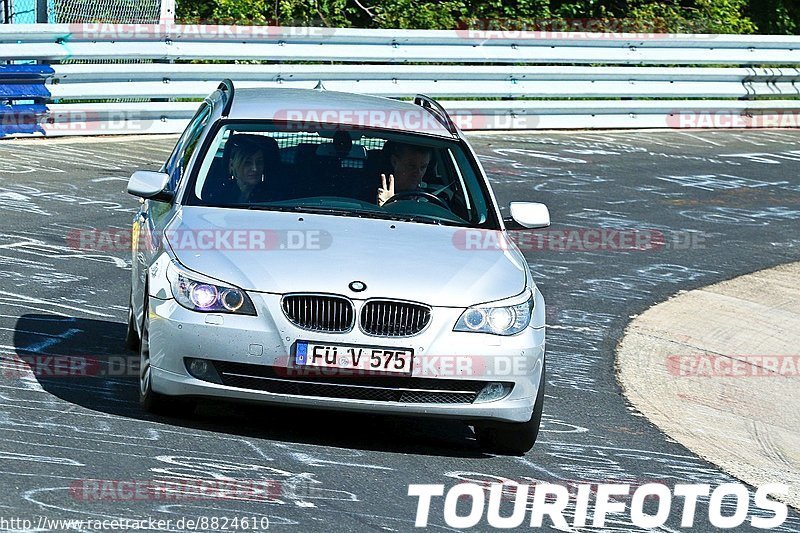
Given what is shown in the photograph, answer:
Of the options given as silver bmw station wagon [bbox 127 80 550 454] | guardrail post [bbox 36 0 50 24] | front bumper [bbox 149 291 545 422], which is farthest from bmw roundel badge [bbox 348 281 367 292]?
guardrail post [bbox 36 0 50 24]

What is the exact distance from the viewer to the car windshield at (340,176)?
7629 mm

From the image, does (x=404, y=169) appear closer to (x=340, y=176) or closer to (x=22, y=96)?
(x=340, y=176)

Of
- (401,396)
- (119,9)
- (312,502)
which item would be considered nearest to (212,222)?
(401,396)

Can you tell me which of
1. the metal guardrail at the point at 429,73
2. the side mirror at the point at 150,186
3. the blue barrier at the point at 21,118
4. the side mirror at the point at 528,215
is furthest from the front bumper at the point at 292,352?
the blue barrier at the point at 21,118

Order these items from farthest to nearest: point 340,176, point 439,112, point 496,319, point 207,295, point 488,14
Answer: point 488,14 → point 439,112 → point 340,176 → point 496,319 → point 207,295

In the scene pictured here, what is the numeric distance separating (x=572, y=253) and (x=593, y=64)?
8944 mm

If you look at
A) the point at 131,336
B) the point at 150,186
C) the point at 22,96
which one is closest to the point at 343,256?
the point at 150,186

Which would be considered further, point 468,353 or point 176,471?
point 468,353

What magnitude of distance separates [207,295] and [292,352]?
1.54ft

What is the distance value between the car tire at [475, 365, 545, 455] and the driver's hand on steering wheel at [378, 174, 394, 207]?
4.60 feet

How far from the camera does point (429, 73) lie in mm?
19781

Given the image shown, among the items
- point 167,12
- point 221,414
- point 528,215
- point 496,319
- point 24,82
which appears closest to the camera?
point 496,319

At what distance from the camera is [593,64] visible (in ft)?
71.4

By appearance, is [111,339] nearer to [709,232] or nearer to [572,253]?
[572,253]
